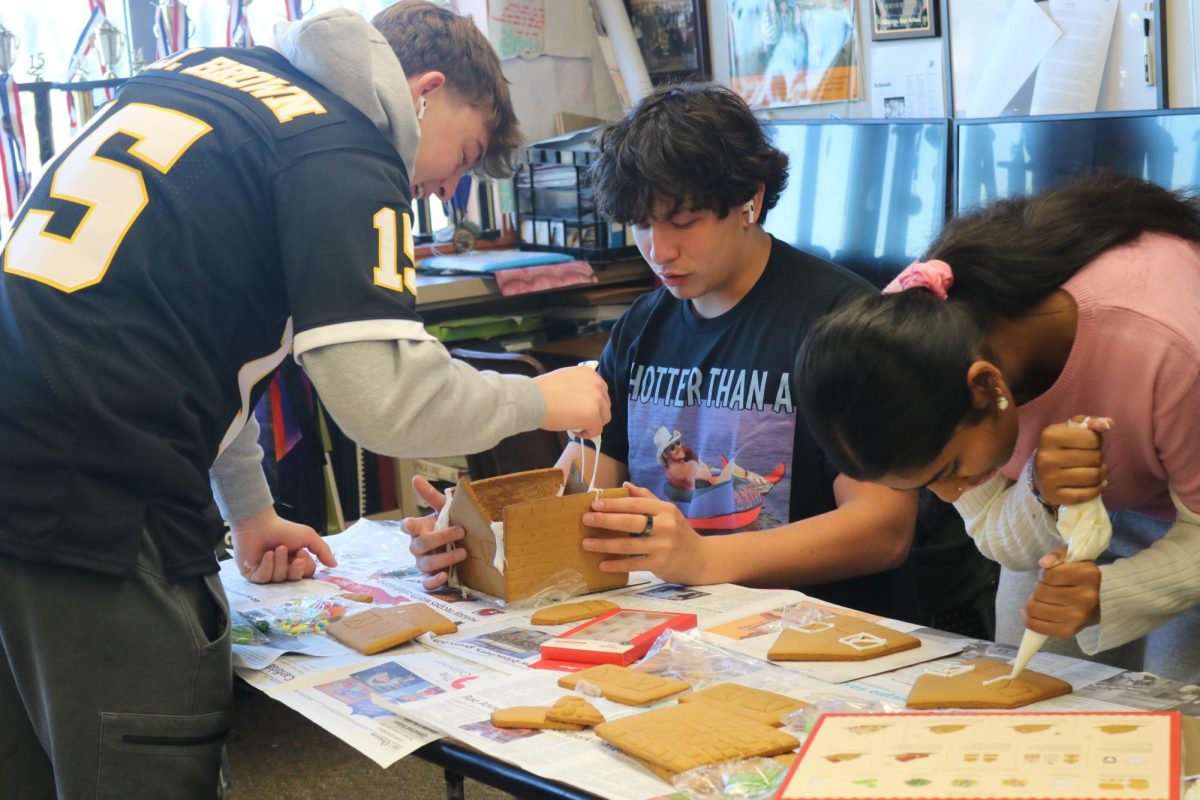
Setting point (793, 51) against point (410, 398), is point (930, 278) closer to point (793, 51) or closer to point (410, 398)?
point (410, 398)


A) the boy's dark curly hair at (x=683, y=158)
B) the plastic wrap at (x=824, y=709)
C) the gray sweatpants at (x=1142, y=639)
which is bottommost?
the gray sweatpants at (x=1142, y=639)

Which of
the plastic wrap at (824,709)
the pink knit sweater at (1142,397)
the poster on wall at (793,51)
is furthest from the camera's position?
the poster on wall at (793,51)

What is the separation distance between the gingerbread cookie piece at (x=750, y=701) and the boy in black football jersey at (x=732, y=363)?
431 millimetres

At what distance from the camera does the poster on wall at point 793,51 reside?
10.7 ft

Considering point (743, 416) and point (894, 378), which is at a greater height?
point (894, 378)

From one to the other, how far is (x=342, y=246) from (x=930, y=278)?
1.88 ft

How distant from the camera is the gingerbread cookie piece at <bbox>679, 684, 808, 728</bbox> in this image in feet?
3.81

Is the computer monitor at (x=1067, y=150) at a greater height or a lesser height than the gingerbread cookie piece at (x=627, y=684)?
greater

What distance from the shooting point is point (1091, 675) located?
1249 millimetres

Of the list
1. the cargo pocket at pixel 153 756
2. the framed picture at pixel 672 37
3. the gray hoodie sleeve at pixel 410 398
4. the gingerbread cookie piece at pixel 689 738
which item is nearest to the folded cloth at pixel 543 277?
the framed picture at pixel 672 37

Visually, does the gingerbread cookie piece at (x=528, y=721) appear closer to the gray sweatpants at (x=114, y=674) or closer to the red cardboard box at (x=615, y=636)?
the red cardboard box at (x=615, y=636)

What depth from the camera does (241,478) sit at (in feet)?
5.46

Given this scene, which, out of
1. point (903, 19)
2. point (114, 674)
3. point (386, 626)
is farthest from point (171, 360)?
point (903, 19)

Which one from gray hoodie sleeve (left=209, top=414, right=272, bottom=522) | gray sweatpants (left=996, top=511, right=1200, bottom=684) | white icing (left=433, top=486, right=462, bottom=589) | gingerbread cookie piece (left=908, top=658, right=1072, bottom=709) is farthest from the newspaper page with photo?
gray sweatpants (left=996, top=511, right=1200, bottom=684)
